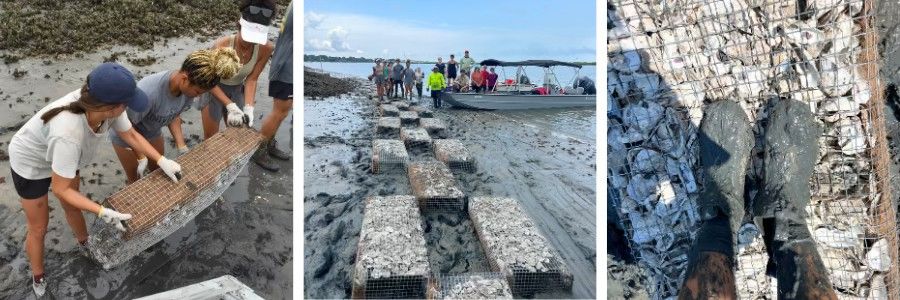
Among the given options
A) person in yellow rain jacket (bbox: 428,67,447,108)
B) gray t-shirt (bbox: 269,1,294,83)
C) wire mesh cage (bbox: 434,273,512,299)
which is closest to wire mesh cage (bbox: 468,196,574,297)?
wire mesh cage (bbox: 434,273,512,299)

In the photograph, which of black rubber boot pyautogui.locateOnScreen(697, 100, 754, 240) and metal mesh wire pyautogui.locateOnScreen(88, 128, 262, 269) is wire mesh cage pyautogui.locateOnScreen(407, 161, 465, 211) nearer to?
metal mesh wire pyautogui.locateOnScreen(88, 128, 262, 269)

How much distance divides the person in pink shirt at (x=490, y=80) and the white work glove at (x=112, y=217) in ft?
6.50

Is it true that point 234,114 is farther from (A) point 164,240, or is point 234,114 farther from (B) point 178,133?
(A) point 164,240

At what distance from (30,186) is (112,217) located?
0.40 meters

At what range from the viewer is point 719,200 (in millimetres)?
2039

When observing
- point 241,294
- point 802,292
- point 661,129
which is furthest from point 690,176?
point 241,294

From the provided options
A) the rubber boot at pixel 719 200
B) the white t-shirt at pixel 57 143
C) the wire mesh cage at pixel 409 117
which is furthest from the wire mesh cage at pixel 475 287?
the wire mesh cage at pixel 409 117

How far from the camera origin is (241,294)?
2178 mm

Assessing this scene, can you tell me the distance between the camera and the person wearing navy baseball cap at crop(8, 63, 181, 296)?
6.22 feet

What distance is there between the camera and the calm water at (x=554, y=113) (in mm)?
2357

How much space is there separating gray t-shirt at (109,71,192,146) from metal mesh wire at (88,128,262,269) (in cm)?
18

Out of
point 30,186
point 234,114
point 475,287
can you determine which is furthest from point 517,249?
point 30,186

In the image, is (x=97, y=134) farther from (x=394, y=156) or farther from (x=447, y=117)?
(x=447, y=117)

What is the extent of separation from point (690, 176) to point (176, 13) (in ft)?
8.74
